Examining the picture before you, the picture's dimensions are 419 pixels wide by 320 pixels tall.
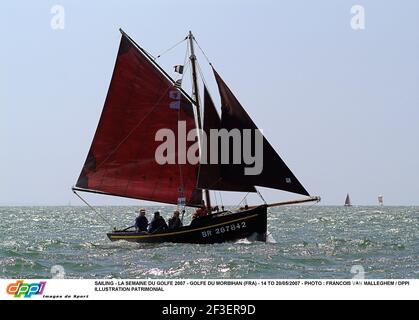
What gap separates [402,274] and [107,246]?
48.1 feet

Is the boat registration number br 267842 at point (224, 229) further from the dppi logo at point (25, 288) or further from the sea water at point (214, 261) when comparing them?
the dppi logo at point (25, 288)

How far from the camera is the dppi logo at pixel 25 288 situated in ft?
31.3

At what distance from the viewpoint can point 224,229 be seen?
93.2ft

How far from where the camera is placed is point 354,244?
2956 cm

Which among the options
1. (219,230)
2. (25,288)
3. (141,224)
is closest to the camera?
(25,288)

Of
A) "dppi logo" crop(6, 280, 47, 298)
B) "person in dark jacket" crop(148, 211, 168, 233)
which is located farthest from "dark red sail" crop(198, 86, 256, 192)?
"dppi logo" crop(6, 280, 47, 298)

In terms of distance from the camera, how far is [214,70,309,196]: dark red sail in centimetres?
2816

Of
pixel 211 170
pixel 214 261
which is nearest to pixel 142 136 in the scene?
pixel 211 170

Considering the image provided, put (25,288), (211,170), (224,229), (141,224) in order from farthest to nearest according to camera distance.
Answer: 1. (141,224)
2. (211,170)
3. (224,229)
4. (25,288)

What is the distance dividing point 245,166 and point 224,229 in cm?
279

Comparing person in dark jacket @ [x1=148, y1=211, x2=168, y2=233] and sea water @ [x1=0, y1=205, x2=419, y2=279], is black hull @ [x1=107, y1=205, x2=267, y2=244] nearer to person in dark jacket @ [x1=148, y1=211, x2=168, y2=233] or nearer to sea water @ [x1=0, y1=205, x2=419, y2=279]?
person in dark jacket @ [x1=148, y1=211, x2=168, y2=233]

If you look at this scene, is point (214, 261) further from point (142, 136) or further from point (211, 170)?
point (142, 136)
